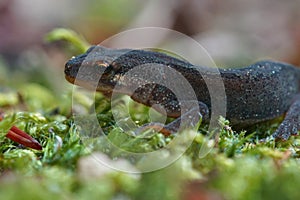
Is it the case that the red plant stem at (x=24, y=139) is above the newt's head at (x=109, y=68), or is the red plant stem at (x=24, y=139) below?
below

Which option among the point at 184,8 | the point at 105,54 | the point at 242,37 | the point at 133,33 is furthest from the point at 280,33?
the point at 105,54

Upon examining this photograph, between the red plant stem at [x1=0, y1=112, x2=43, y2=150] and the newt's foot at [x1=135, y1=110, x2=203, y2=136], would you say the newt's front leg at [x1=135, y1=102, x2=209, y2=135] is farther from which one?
the red plant stem at [x1=0, y1=112, x2=43, y2=150]

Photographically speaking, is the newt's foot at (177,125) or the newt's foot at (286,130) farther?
the newt's foot at (286,130)

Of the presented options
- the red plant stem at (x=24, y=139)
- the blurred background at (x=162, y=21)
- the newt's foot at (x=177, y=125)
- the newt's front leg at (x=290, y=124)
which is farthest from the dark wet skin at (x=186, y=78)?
the blurred background at (x=162, y=21)

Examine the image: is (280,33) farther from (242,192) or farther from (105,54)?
(242,192)

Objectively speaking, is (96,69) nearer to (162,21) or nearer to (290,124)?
(290,124)

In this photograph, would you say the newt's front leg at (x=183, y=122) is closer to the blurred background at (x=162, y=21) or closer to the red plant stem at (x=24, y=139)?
the red plant stem at (x=24, y=139)
